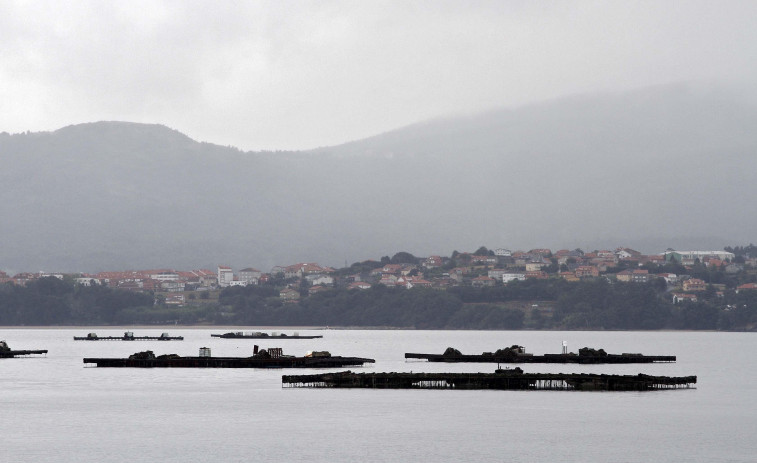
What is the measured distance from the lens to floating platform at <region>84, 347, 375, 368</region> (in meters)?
128

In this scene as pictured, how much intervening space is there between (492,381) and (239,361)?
113 ft

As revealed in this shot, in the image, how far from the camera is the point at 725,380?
122 meters

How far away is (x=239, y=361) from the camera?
130m

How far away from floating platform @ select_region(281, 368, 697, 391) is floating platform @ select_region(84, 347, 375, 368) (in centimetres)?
2215

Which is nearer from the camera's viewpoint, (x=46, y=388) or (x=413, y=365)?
(x=46, y=388)

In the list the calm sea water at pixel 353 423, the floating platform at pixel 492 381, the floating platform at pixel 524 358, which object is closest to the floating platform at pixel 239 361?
the floating platform at pixel 524 358

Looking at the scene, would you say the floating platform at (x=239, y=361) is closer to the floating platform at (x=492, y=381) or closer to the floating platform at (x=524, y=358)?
the floating platform at (x=524, y=358)

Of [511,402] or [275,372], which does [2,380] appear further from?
[511,402]

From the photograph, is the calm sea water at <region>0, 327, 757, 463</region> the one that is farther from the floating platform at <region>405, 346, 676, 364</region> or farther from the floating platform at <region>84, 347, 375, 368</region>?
the floating platform at <region>405, 346, 676, 364</region>

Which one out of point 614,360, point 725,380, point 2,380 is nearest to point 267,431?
point 2,380

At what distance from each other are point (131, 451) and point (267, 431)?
9.73 meters

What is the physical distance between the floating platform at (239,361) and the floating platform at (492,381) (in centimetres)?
2215

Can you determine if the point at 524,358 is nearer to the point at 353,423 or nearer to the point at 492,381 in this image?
the point at 492,381

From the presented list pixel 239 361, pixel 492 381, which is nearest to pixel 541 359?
pixel 239 361
